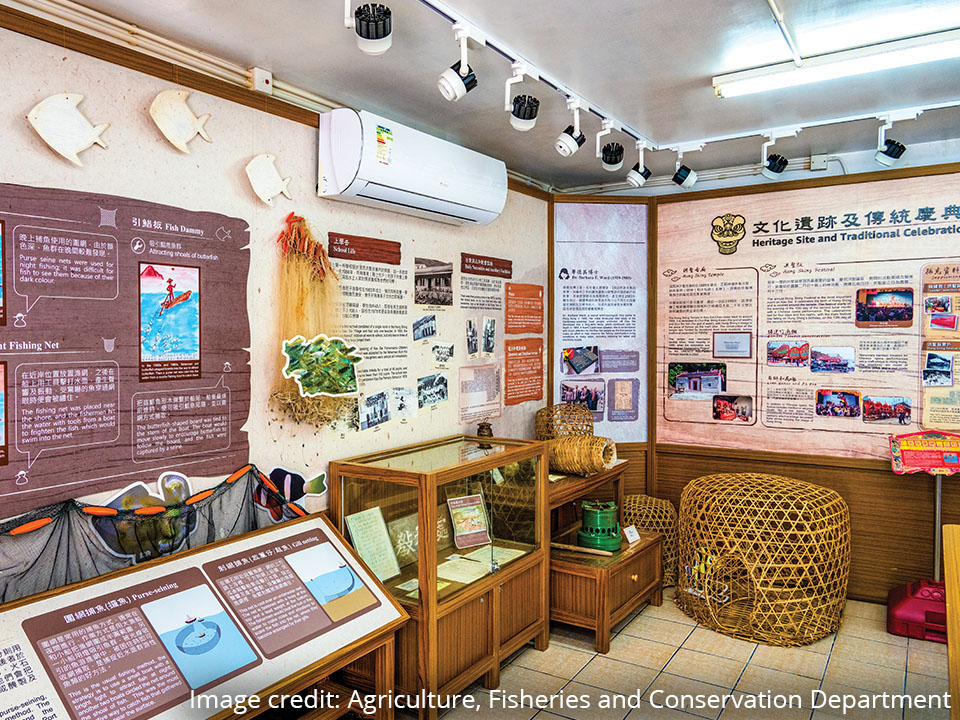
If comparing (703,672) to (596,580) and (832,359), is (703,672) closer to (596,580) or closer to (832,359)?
(596,580)

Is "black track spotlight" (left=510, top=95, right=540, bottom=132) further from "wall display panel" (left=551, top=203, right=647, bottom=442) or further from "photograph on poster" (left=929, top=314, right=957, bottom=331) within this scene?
"photograph on poster" (left=929, top=314, right=957, bottom=331)

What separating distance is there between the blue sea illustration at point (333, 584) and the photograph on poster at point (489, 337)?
1811mm

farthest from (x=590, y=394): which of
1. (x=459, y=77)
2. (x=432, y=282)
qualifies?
(x=459, y=77)

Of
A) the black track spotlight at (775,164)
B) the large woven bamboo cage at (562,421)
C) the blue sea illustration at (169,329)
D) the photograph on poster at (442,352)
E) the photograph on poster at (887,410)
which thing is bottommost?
the large woven bamboo cage at (562,421)

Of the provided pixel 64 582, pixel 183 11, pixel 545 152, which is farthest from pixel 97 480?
pixel 545 152

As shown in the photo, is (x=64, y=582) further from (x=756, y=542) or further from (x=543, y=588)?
(x=756, y=542)

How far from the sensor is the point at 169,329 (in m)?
2.57

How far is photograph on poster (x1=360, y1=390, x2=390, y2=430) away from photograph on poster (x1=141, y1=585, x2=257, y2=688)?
1203 millimetres

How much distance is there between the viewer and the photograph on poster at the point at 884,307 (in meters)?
4.21

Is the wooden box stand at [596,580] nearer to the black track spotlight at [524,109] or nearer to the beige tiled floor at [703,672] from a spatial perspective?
the beige tiled floor at [703,672]

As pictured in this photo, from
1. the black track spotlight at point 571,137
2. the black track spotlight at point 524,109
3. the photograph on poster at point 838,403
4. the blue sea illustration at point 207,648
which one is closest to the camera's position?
the blue sea illustration at point 207,648

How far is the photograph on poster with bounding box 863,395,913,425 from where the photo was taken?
421 centimetres

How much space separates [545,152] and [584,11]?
6.16ft

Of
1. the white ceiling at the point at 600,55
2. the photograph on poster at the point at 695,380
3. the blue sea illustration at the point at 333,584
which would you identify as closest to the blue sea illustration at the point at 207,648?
the blue sea illustration at the point at 333,584
